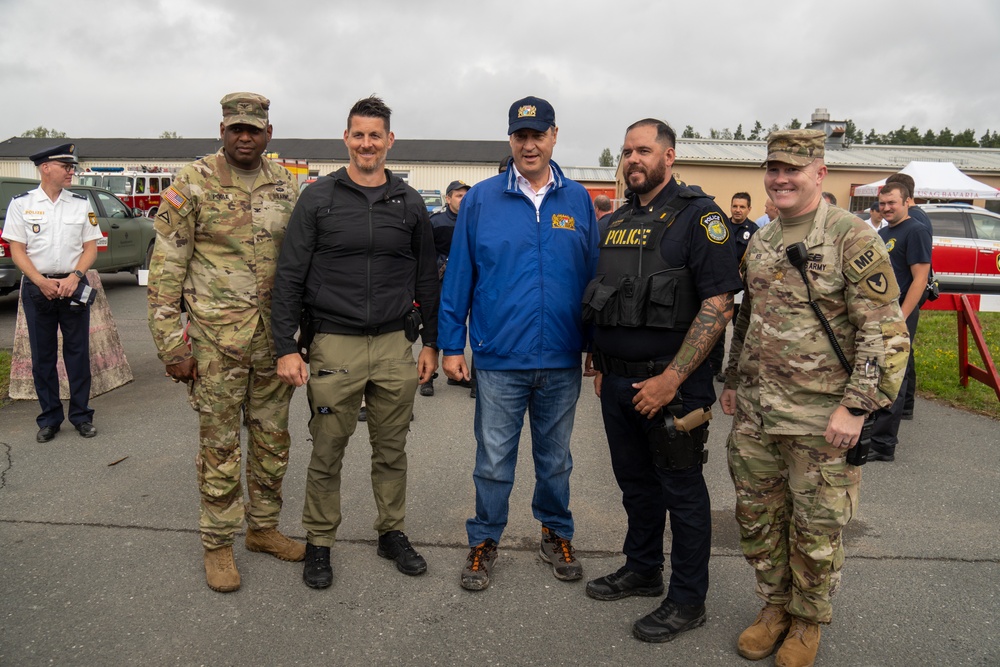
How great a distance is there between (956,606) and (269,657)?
3.00 meters

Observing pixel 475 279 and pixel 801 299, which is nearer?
pixel 801 299

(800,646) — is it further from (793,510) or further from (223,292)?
(223,292)

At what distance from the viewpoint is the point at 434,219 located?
7.12 metres

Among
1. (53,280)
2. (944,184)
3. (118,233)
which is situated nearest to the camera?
(53,280)

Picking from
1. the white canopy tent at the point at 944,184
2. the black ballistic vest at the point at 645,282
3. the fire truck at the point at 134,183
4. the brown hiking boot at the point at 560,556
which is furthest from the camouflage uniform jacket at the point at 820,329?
the fire truck at the point at 134,183

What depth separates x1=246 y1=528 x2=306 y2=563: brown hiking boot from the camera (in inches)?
142

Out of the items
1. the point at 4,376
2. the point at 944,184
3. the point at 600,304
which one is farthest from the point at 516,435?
the point at 944,184

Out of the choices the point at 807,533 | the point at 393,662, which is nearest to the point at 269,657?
the point at 393,662

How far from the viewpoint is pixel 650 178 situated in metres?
3.01

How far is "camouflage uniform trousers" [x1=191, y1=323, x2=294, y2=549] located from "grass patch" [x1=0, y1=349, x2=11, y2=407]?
4.04m

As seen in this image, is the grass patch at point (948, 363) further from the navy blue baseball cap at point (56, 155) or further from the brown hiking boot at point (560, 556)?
the navy blue baseball cap at point (56, 155)

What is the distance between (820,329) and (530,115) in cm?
156

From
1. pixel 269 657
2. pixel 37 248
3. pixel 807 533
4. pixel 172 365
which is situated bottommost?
pixel 269 657

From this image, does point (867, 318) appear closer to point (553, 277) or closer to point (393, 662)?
point (553, 277)
